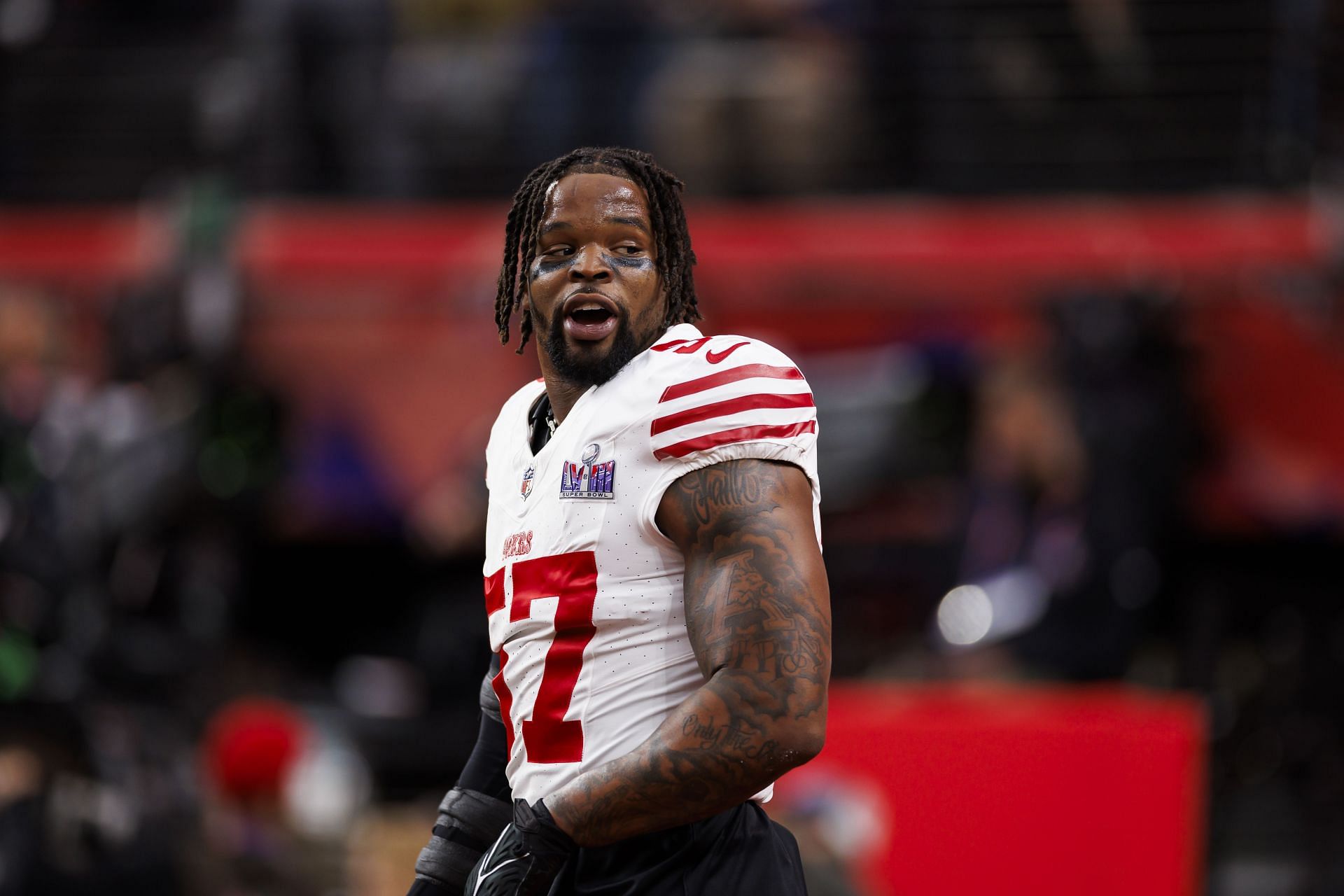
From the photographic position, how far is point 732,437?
277 centimetres

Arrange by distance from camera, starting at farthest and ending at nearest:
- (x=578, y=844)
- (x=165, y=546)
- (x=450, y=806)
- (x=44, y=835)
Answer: (x=165, y=546) → (x=44, y=835) → (x=450, y=806) → (x=578, y=844)

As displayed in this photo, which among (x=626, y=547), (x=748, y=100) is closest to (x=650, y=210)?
(x=626, y=547)

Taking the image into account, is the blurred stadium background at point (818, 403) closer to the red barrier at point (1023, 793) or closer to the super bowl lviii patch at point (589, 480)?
the red barrier at point (1023, 793)

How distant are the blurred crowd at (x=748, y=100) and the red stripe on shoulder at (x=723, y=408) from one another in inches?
276

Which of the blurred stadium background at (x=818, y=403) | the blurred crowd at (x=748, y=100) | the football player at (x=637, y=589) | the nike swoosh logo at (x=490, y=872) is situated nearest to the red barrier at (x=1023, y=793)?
the blurred stadium background at (x=818, y=403)

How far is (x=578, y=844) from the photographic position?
2697mm

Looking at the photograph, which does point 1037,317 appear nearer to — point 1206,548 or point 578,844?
point 1206,548

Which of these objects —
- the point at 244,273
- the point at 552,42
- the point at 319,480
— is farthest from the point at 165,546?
the point at 552,42

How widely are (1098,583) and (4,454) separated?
504 centimetres

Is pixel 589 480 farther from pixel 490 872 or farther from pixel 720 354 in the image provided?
pixel 490 872

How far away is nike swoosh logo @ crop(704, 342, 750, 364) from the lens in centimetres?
287

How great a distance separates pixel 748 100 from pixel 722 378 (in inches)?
285

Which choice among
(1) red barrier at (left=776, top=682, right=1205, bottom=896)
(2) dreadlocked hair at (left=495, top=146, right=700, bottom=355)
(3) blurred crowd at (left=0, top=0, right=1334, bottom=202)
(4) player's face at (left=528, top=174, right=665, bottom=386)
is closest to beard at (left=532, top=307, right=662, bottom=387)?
(4) player's face at (left=528, top=174, right=665, bottom=386)

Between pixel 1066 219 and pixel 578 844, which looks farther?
pixel 1066 219
